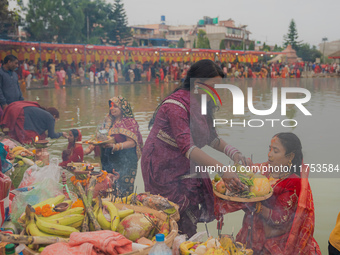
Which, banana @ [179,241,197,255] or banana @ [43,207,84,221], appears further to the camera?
banana @ [43,207,84,221]

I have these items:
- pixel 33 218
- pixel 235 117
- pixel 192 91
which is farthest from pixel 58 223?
pixel 235 117

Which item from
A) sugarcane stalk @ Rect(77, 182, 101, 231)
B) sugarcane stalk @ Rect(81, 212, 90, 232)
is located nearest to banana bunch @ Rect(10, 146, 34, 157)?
sugarcane stalk @ Rect(77, 182, 101, 231)

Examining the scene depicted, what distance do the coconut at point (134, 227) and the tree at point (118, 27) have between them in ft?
75.6

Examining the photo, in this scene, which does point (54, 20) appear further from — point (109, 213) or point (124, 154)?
point (109, 213)

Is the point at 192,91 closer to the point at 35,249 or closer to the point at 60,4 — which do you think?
the point at 35,249

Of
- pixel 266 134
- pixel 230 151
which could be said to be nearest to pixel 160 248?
pixel 230 151

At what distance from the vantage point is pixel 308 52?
27.2 meters

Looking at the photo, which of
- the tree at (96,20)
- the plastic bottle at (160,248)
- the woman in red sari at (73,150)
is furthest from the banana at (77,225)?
the tree at (96,20)

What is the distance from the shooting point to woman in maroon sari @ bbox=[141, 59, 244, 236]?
81.6 inches

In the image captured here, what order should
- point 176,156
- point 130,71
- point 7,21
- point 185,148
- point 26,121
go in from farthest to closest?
1. point 130,71
2. point 7,21
3. point 26,121
4. point 176,156
5. point 185,148

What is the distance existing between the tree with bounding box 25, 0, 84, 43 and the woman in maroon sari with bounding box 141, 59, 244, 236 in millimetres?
22779

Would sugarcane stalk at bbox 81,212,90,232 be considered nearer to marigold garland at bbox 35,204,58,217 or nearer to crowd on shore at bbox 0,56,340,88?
marigold garland at bbox 35,204,58,217

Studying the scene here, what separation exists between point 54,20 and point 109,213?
25.7 meters

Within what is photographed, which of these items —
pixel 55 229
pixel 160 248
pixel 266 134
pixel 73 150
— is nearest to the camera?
pixel 160 248
